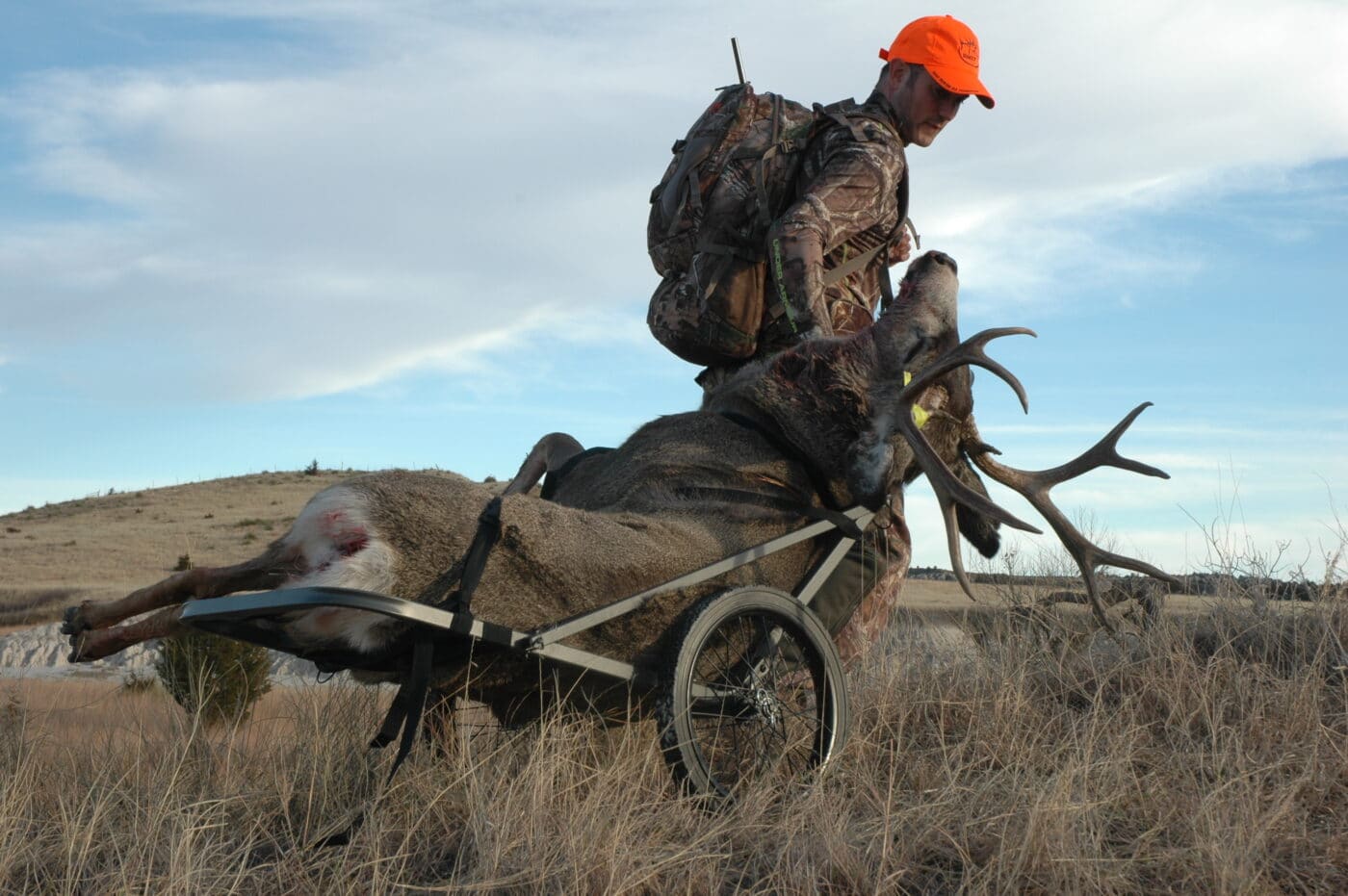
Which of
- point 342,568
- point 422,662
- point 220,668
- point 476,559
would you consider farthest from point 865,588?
point 220,668

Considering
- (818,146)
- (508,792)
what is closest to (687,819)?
(508,792)

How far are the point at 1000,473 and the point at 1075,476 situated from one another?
0.30 meters

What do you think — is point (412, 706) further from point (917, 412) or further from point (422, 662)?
point (917, 412)

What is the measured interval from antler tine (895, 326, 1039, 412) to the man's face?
6.08 ft

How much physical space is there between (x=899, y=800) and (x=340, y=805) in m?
1.90

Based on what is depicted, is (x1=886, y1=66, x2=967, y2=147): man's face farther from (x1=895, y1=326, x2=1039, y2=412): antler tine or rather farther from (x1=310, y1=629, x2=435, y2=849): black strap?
(x1=310, y1=629, x2=435, y2=849): black strap

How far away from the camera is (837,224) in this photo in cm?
570

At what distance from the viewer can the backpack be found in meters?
6.05

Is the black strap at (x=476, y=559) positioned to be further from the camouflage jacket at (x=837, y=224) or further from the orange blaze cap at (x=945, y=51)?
the orange blaze cap at (x=945, y=51)

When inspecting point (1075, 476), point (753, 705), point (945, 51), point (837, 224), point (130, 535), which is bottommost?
point (753, 705)

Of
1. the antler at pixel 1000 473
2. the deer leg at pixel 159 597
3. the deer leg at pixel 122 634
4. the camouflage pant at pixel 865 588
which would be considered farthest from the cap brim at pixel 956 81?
the deer leg at pixel 122 634

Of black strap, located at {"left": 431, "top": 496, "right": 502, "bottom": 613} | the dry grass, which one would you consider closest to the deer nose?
black strap, located at {"left": 431, "top": 496, "right": 502, "bottom": 613}

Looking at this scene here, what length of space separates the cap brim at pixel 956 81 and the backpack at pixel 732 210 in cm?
42

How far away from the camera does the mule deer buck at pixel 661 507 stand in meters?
3.63
